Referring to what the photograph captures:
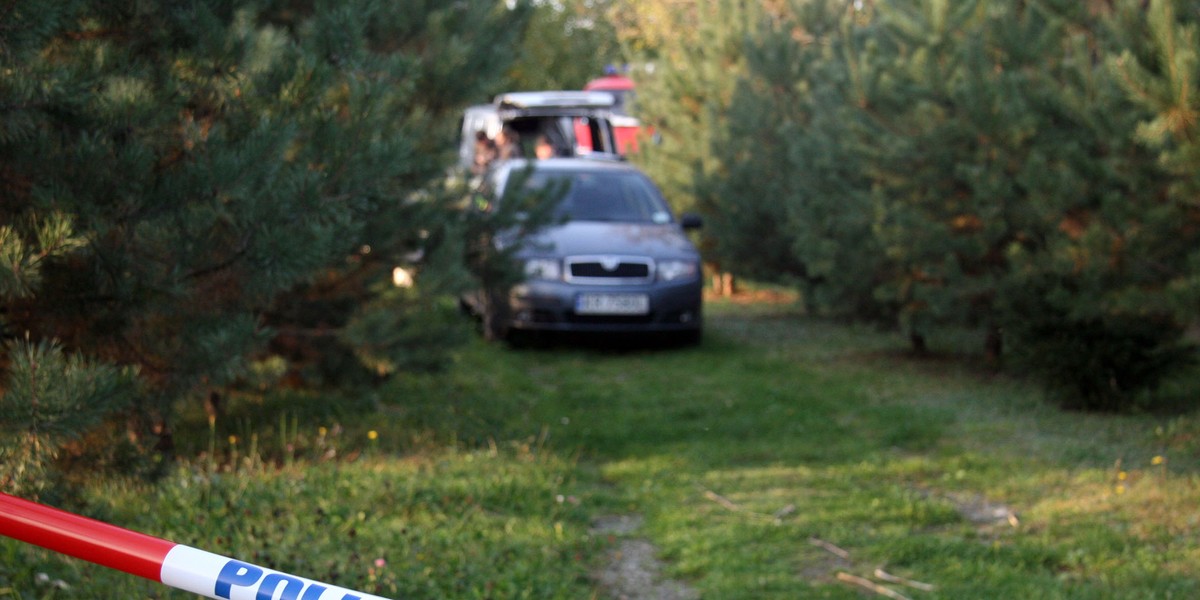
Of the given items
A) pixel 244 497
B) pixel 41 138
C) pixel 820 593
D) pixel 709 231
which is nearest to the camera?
pixel 41 138

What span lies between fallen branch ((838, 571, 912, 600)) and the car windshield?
768cm

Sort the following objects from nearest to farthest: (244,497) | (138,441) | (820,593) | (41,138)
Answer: (41,138), (138,441), (820,593), (244,497)

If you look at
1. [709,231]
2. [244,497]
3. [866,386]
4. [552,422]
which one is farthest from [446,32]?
[709,231]

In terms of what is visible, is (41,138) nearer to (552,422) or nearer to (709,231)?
(552,422)

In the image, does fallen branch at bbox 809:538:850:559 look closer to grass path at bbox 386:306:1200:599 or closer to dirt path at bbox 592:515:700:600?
grass path at bbox 386:306:1200:599

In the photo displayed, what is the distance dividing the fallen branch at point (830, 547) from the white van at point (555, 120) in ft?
39.2

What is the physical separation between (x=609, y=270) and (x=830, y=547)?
6.31 m

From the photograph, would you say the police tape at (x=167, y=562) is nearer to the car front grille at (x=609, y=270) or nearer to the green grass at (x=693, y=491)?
the green grass at (x=693, y=491)

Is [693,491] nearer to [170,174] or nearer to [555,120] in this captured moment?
[170,174]

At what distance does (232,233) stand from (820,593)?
7.88 ft

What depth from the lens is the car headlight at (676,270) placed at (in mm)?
11758

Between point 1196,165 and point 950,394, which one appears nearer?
point 1196,165

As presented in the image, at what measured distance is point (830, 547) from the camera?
5.48 meters

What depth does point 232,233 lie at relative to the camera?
14.2 feet
